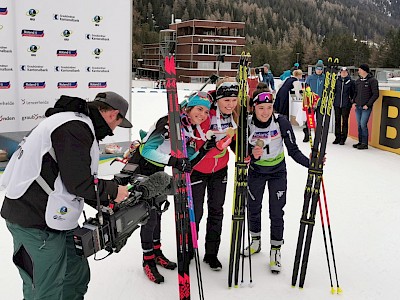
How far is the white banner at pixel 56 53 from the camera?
597cm

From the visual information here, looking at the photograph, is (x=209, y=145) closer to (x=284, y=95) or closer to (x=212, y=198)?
(x=212, y=198)

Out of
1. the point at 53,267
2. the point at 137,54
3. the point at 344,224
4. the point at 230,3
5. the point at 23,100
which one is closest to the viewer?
the point at 53,267

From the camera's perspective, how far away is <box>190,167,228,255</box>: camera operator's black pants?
3428mm

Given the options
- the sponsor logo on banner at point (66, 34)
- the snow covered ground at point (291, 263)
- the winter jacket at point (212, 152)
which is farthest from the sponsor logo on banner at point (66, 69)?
the winter jacket at point (212, 152)

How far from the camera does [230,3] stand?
101m

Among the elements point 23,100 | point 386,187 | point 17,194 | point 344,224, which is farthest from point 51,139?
point 386,187

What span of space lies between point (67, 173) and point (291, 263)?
95.8 inches

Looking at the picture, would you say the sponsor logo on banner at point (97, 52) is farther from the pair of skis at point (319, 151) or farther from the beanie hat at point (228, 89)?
the pair of skis at point (319, 151)

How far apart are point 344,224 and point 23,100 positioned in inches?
180

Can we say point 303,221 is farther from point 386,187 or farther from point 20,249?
point 386,187

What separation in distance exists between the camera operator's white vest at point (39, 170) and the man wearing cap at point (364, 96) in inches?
299

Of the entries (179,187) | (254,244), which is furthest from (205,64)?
(179,187)

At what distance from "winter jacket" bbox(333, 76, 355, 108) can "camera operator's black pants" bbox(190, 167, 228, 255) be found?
638 cm

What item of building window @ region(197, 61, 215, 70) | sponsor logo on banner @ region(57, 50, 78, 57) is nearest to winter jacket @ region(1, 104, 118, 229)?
sponsor logo on banner @ region(57, 50, 78, 57)
